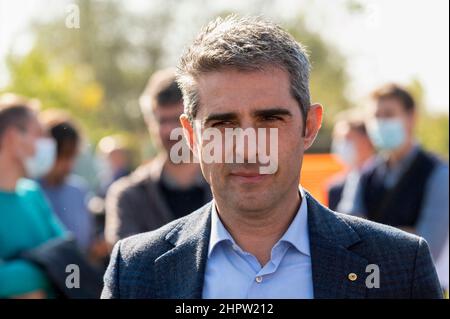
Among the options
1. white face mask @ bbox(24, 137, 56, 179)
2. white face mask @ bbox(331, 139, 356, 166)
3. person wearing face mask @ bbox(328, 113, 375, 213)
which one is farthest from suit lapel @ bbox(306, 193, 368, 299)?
white face mask @ bbox(331, 139, 356, 166)

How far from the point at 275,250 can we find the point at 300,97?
476 mm

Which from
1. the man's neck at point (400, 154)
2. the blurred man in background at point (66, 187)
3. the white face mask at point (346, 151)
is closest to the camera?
the man's neck at point (400, 154)

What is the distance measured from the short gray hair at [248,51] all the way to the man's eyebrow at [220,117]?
83 mm

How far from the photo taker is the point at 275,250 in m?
2.35

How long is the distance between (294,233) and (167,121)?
6.44 feet

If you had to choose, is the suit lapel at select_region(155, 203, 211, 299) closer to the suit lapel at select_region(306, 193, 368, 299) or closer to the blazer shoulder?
the blazer shoulder

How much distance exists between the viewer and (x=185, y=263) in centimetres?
238

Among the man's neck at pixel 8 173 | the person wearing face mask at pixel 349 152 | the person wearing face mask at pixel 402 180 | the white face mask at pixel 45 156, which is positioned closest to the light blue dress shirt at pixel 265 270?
the person wearing face mask at pixel 402 180

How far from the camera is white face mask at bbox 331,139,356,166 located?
7549mm

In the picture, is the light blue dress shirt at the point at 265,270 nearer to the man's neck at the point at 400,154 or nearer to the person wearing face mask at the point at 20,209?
the person wearing face mask at the point at 20,209

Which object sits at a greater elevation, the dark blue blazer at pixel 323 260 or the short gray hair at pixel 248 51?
the short gray hair at pixel 248 51

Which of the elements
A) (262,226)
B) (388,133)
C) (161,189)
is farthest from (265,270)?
(388,133)

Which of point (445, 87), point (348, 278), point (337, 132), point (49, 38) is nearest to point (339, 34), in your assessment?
point (445, 87)

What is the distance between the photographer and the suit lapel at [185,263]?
2.33 metres
